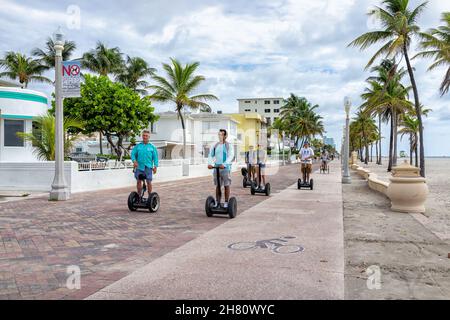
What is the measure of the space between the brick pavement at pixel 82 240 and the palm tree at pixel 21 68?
1503 inches

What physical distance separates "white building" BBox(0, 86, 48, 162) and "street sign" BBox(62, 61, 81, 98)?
8.36 metres

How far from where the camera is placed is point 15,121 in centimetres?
1991

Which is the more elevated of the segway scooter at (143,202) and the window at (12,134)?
the window at (12,134)

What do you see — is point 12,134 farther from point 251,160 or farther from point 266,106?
point 266,106

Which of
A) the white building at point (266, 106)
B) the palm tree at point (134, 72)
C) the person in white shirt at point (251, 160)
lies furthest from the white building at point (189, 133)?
the white building at point (266, 106)

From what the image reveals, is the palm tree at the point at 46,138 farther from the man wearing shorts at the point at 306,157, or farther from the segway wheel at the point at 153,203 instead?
the man wearing shorts at the point at 306,157

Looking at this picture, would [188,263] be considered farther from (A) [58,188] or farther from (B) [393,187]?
(A) [58,188]

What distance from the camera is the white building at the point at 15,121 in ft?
63.6

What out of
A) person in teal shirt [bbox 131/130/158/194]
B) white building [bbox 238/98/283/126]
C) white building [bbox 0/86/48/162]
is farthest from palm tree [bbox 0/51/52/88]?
white building [bbox 238/98/283/126]

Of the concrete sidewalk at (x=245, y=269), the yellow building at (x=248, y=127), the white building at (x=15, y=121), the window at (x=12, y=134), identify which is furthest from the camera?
the yellow building at (x=248, y=127)

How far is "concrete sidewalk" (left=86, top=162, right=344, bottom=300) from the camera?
386 cm

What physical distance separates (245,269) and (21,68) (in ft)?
152
